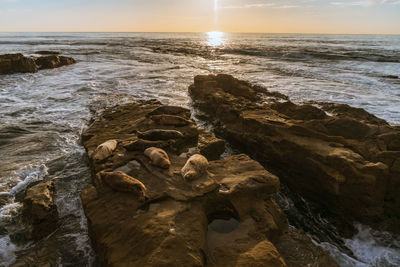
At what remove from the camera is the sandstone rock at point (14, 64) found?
19.3 meters

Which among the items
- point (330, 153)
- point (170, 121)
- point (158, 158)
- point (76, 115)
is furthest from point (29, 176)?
point (330, 153)

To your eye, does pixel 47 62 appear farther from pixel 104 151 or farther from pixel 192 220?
pixel 192 220

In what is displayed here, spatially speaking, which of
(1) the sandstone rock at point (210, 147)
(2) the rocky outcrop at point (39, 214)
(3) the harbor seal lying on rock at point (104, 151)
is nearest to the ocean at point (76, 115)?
(2) the rocky outcrop at point (39, 214)

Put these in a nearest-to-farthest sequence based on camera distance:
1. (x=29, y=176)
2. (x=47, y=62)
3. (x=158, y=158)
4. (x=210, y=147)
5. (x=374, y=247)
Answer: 1. (x=374, y=247)
2. (x=158, y=158)
3. (x=29, y=176)
4. (x=210, y=147)
5. (x=47, y=62)

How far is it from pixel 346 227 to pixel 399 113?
28.2 ft

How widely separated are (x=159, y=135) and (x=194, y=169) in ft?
7.17

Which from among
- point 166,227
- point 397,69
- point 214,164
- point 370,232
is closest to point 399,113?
point 370,232

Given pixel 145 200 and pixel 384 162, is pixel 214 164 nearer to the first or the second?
pixel 145 200

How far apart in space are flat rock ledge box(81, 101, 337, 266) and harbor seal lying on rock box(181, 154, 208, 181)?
0.10 meters

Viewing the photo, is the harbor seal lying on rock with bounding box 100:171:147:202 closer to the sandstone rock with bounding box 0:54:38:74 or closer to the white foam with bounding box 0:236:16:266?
the white foam with bounding box 0:236:16:266

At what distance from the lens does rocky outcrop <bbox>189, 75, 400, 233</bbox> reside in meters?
4.85

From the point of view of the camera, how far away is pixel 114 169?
16.5 feet

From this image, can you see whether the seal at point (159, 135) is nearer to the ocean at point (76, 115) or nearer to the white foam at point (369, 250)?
the ocean at point (76, 115)

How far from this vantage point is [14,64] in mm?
19750
